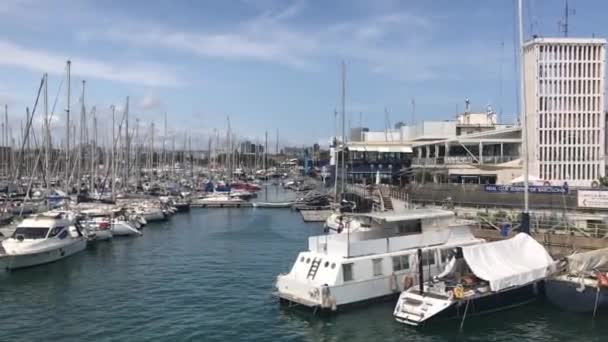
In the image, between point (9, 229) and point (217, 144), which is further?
point (217, 144)

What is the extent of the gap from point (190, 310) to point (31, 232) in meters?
20.3

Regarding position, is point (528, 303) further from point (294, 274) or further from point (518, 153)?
point (518, 153)

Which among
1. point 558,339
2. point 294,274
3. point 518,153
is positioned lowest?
point 558,339

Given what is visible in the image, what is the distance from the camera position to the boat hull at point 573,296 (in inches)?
1062

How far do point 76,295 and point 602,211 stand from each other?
120 feet

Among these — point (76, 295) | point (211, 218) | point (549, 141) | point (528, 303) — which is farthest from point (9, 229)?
point (549, 141)

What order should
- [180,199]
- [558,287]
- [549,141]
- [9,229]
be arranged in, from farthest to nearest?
1. [180,199]
2. [549,141]
3. [9,229]
4. [558,287]

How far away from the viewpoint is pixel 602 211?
41.9 meters

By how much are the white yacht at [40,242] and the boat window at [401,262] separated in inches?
1030

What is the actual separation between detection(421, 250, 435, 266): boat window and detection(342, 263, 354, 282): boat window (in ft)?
16.0

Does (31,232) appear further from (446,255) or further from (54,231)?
(446,255)

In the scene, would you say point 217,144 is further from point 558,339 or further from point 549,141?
point 558,339

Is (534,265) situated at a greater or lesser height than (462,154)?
lesser

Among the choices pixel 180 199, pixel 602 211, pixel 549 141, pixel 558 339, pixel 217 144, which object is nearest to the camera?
pixel 558 339
